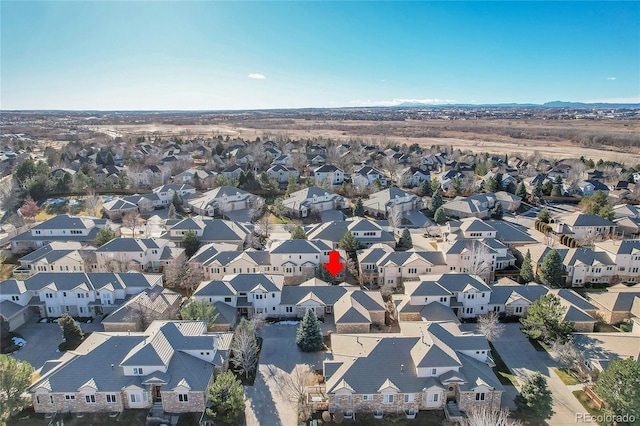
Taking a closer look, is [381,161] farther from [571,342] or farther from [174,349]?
[174,349]

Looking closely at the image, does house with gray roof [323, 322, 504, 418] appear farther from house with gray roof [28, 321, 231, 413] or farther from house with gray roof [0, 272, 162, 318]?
house with gray roof [0, 272, 162, 318]

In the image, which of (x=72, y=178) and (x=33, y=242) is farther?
(x=72, y=178)

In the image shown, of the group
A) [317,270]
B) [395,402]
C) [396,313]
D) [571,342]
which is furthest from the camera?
[317,270]

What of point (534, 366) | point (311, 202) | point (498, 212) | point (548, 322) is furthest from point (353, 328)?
point (498, 212)

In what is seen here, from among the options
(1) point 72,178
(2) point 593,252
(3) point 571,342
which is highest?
(1) point 72,178

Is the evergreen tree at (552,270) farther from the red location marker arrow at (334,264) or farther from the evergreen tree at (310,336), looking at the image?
the evergreen tree at (310,336)

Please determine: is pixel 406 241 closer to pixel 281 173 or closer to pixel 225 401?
pixel 225 401

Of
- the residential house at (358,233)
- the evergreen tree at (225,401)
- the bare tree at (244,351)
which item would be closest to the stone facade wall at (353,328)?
the bare tree at (244,351)

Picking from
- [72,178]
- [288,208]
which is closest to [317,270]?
[288,208]
